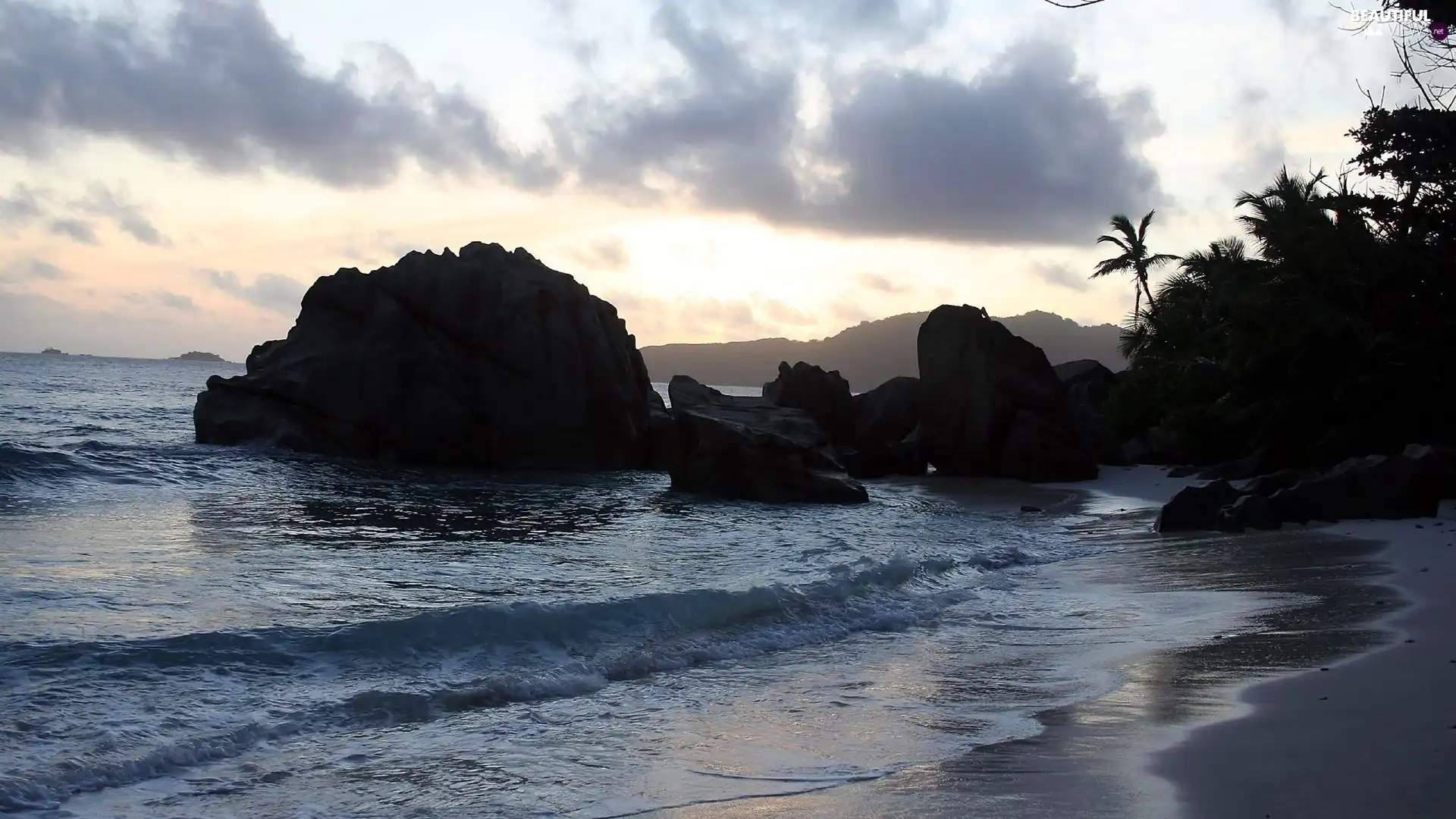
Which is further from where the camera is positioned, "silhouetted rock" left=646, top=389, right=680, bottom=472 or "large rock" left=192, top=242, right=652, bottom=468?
"silhouetted rock" left=646, top=389, right=680, bottom=472

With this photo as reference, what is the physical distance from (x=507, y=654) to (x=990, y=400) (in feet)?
77.7

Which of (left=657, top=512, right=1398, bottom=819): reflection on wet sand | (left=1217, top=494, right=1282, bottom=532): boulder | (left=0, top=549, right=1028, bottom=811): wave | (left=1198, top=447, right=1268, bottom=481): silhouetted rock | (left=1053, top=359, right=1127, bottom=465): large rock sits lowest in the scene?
(left=0, top=549, right=1028, bottom=811): wave

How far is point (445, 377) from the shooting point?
3011 centimetres

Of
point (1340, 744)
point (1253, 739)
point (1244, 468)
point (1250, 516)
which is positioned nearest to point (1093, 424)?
point (1244, 468)

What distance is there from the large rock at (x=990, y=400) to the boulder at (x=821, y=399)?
23.4 feet

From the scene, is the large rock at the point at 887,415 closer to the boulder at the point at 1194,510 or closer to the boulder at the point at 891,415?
the boulder at the point at 891,415

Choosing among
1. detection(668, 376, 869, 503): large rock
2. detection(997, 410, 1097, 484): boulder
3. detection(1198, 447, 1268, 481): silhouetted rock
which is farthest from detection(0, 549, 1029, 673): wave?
detection(997, 410, 1097, 484): boulder

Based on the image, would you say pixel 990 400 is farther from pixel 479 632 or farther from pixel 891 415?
pixel 479 632

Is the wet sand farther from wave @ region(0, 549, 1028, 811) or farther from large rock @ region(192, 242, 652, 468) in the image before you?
large rock @ region(192, 242, 652, 468)

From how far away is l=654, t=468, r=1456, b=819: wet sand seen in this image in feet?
14.4

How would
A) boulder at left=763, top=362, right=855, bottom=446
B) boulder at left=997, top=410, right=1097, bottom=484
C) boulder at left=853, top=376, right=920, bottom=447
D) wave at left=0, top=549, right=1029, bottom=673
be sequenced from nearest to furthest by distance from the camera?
1. wave at left=0, top=549, right=1029, bottom=673
2. boulder at left=997, top=410, right=1097, bottom=484
3. boulder at left=853, top=376, right=920, bottom=447
4. boulder at left=763, top=362, right=855, bottom=446

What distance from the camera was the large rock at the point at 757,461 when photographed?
23.7 meters

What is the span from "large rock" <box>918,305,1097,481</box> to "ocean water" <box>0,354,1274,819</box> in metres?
12.4

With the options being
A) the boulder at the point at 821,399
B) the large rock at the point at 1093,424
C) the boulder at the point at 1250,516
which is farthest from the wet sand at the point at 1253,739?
the boulder at the point at 821,399
